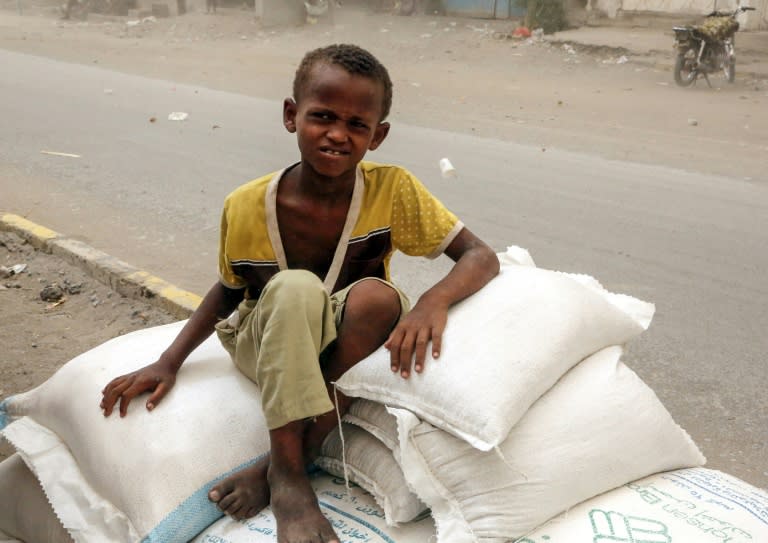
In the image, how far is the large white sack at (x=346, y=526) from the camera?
6.07ft

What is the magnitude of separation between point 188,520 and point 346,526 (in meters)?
0.35

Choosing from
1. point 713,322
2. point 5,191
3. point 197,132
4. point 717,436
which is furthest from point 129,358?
point 197,132

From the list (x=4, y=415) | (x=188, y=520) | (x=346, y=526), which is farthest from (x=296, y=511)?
(x=4, y=415)

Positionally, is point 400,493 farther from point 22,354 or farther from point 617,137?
point 617,137

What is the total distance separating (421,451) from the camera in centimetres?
182

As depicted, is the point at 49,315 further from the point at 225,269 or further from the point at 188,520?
the point at 188,520

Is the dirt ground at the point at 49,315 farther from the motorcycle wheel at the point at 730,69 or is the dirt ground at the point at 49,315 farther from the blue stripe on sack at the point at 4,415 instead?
the motorcycle wheel at the point at 730,69

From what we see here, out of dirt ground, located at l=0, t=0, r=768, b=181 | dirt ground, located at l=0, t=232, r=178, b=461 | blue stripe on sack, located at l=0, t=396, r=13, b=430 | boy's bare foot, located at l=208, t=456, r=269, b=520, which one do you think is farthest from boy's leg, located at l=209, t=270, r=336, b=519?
dirt ground, located at l=0, t=0, r=768, b=181

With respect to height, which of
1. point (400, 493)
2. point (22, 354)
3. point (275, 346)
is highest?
point (275, 346)

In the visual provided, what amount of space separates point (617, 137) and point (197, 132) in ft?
12.2

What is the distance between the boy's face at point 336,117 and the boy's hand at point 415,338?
399 mm

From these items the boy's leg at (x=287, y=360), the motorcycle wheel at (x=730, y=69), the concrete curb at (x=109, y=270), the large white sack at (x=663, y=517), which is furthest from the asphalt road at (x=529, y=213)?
the motorcycle wheel at (x=730, y=69)

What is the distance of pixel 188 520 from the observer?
1943mm

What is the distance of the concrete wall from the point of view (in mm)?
13406
